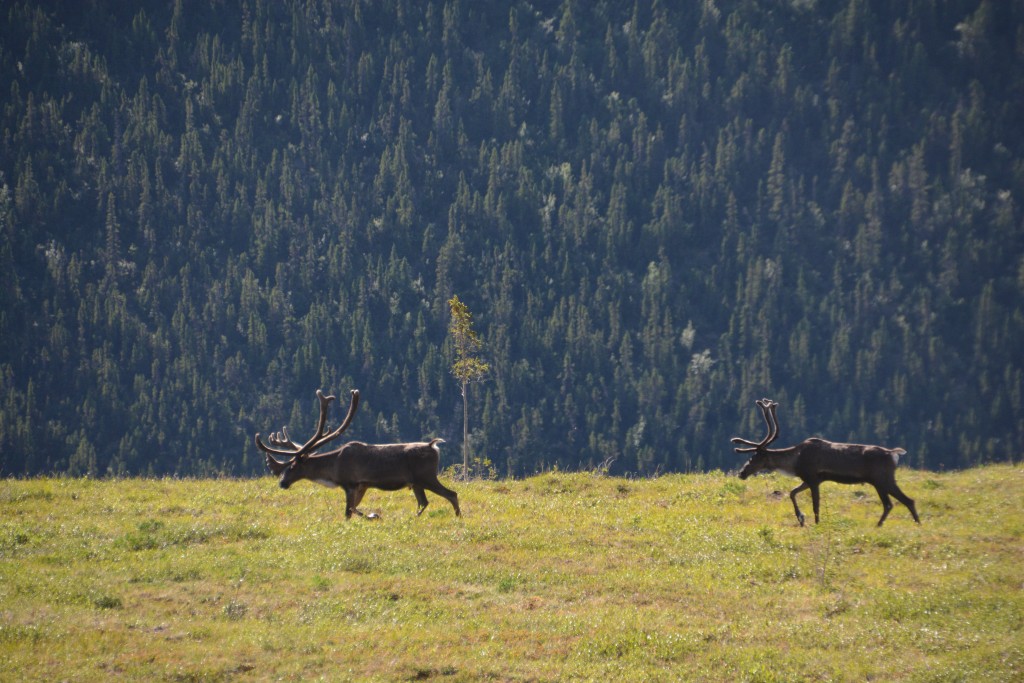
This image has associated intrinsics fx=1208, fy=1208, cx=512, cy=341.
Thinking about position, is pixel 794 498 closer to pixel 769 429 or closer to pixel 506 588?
pixel 769 429

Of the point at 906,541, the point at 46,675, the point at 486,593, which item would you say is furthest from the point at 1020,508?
the point at 46,675

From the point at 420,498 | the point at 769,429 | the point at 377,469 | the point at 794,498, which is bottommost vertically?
the point at 420,498

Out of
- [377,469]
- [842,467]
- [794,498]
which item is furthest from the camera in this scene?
[794,498]

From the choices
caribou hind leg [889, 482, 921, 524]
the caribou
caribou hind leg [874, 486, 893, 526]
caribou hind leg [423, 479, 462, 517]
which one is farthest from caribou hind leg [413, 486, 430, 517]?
caribou hind leg [889, 482, 921, 524]

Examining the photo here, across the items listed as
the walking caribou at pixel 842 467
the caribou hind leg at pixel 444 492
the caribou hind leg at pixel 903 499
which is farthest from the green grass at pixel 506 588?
the walking caribou at pixel 842 467

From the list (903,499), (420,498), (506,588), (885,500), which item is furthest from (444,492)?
(903,499)

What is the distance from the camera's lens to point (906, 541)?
26.8 meters

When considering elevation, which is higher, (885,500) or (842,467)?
(842,467)

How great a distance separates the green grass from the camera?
19938 mm

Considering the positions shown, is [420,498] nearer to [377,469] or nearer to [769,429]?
[377,469]

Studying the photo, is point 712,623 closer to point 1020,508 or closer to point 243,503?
point 1020,508

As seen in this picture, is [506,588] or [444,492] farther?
[444,492]

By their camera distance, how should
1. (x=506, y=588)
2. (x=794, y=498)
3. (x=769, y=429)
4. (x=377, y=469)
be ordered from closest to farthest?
(x=506, y=588) → (x=377, y=469) → (x=794, y=498) → (x=769, y=429)

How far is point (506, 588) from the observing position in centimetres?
2384
